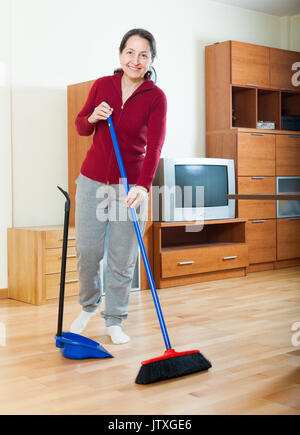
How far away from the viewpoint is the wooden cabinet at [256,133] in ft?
15.3

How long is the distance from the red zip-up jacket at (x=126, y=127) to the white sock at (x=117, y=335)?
67 cm

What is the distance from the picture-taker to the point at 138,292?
384cm

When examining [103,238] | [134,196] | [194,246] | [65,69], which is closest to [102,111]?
[134,196]

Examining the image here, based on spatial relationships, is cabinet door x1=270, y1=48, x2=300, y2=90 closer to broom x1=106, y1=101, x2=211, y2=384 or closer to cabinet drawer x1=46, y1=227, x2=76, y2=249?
→ cabinet drawer x1=46, y1=227, x2=76, y2=249

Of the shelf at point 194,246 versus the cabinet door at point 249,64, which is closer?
the shelf at point 194,246

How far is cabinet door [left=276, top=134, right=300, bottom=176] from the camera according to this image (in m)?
4.90

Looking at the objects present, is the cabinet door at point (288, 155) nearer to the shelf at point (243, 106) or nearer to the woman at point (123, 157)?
the shelf at point (243, 106)

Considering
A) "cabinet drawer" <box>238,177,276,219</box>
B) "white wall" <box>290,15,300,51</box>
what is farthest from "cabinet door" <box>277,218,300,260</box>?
"white wall" <box>290,15,300,51</box>

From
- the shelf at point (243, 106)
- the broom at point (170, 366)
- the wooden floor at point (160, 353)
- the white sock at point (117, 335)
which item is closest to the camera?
the wooden floor at point (160, 353)

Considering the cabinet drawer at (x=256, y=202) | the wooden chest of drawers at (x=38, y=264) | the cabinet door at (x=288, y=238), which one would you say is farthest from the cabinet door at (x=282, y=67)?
the wooden chest of drawers at (x=38, y=264)

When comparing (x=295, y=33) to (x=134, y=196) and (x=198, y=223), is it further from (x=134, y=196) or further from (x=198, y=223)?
(x=134, y=196)

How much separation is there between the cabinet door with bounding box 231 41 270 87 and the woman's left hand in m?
2.73
